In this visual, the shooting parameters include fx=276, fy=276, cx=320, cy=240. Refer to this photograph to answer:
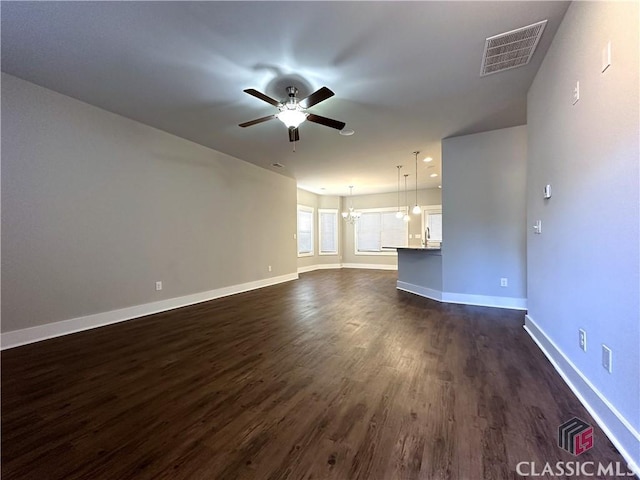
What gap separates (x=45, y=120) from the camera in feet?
10.3

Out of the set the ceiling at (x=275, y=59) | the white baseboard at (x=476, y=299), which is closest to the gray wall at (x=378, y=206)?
the white baseboard at (x=476, y=299)

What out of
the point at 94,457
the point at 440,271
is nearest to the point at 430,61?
the point at 440,271

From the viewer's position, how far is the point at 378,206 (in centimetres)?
1027

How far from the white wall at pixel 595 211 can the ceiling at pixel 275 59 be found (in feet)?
1.91

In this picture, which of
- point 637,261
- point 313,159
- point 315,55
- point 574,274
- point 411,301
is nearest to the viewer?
point 637,261

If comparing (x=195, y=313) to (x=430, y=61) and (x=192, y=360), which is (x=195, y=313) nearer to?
(x=192, y=360)

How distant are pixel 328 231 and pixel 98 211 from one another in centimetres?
774

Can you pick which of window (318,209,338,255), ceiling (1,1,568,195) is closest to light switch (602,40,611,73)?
ceiling (1,1,568,195)

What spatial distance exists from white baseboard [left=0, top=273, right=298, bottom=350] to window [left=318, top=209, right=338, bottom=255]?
520 centimetres

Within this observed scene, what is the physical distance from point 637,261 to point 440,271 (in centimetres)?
365

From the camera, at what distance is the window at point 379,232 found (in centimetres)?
992

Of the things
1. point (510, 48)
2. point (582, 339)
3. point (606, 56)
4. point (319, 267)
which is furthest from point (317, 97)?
point (319, 267)

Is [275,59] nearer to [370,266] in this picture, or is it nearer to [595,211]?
[595,211]

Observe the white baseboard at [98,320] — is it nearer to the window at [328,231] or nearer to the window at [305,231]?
the window at [305,231]
